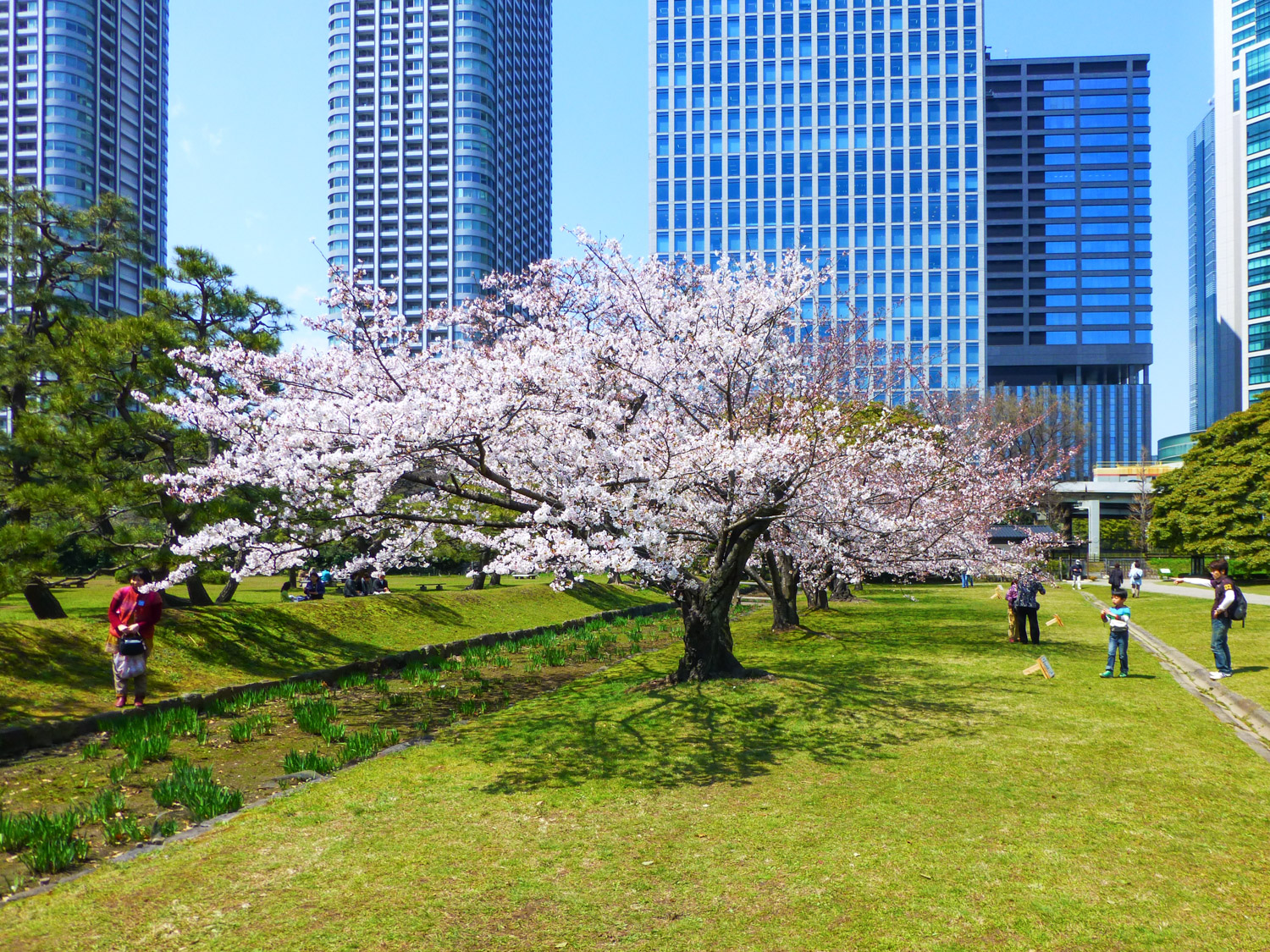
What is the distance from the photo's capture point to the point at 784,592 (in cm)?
2048

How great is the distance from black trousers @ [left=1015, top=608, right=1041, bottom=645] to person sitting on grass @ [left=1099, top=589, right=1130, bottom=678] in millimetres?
3573

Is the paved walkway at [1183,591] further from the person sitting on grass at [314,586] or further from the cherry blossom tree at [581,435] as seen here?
the person sitting on grass at [314,586]

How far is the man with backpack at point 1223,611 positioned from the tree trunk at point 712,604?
6718mm

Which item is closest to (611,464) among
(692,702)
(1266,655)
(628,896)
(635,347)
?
(635,347)

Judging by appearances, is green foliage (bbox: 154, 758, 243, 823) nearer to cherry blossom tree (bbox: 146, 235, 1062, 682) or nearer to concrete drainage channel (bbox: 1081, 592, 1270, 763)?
cherry blossom tree (bbox: 146, 235, 1062, 682)

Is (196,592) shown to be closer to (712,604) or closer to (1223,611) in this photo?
(712,604)

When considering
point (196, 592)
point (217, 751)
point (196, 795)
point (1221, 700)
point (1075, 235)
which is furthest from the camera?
point (1075, 235)

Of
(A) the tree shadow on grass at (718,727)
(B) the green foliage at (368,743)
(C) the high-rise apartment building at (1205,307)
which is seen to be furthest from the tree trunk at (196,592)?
(C) the high-rise apartment building at (1205,307)

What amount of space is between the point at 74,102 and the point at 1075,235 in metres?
121

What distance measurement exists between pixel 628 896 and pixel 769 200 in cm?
8847

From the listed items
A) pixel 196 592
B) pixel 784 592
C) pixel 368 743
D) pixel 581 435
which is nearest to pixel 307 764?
pixel 368 743

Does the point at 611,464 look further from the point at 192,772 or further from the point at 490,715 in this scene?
the point at 192,772

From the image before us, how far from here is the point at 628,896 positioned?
16.0 feet

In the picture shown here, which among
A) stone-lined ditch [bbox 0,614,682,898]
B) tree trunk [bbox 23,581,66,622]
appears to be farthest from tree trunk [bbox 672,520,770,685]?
tree trunk [bbox 23,581,66,622]
